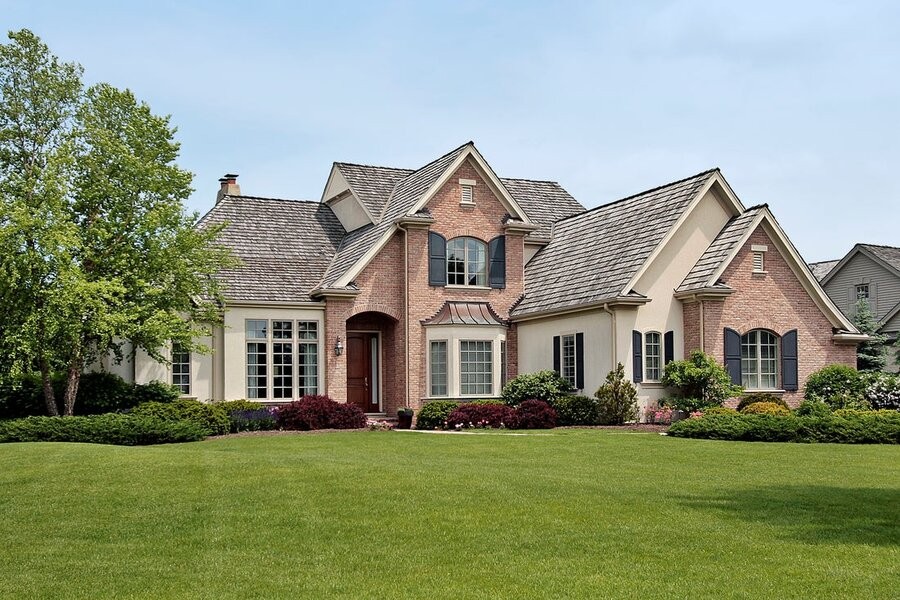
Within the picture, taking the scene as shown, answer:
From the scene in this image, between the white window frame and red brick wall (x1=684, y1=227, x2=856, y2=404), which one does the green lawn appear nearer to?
red brick wall (x1=684, y1=227, x2=856, y2=404)

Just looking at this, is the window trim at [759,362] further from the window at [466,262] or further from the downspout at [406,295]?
the downspout at [406,295]

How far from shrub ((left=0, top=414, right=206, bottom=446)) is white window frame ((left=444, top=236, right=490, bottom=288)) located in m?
11.2

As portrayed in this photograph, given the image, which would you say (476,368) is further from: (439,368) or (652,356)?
(652,356)

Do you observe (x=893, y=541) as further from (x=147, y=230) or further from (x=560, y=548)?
(x=147, y=230)

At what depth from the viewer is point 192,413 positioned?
84.7 ft

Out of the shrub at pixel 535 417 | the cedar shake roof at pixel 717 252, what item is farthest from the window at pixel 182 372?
the cedar shake roof at pixel 717 252

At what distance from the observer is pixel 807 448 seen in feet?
68.1

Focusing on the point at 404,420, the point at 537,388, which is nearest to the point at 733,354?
the point at 537,388

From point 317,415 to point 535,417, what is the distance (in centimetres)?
585

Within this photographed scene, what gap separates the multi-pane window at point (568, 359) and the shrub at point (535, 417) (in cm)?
198

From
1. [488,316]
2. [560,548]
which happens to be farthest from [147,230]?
[560,548]

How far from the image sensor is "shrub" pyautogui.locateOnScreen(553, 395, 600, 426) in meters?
29.0

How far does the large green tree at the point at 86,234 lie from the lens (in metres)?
24.6

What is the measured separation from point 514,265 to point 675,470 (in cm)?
1697
